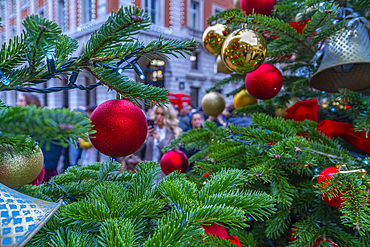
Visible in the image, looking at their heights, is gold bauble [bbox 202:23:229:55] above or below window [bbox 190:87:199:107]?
above

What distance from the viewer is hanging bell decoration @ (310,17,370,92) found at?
978 mm

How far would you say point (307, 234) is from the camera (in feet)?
2.36

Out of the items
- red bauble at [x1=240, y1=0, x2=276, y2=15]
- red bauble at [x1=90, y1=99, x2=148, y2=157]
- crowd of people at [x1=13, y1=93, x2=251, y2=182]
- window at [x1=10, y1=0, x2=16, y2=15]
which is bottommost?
crowd of people at [x1=13, y1=93, x2=251, y2=182]

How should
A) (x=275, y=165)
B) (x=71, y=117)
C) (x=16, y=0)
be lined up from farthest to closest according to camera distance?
1. (x=16, y=0)
2. (x=275, y=165)
3. (x=71, y=117)

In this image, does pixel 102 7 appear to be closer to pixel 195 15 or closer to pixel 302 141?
pixel 195 15

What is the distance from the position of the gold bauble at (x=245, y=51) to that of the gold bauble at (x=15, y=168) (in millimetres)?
721

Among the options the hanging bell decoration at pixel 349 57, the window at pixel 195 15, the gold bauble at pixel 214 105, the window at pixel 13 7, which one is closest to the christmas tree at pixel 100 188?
the hanging bell decoration at pixel 349 57

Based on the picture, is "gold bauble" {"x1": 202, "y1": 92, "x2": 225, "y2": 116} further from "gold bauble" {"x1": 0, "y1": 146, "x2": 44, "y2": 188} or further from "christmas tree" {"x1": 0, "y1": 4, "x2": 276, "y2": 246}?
"gold bauble" {"x1": 0, "y1": 146, "x2": 44, "y2": 188}

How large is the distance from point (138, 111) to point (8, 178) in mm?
284

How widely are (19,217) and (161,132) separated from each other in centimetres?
317

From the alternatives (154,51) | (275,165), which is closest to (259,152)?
(275,165)

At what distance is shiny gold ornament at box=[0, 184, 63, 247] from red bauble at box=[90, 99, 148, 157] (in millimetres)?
150

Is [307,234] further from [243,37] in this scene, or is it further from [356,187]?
[243,37]

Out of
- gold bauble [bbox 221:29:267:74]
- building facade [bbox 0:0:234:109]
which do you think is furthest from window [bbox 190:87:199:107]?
gold bauble [bbox 221:29:267:74]
